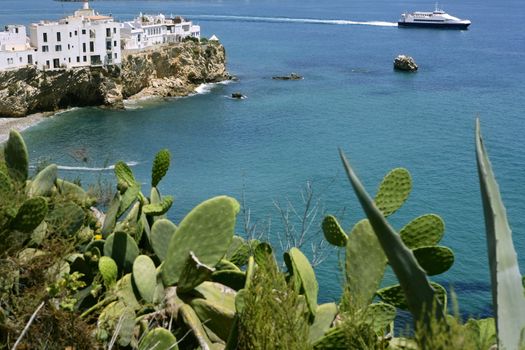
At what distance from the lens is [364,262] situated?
4645mm

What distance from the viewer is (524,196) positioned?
27.6m

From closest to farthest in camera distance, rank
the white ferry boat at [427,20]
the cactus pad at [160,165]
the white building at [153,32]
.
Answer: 1. the cactus pad at [160,165]
2. the white building at [153,32]
3. the white ferry boat at [427,20]

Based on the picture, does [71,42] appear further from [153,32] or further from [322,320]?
[322,320]

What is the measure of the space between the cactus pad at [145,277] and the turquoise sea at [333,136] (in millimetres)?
6509

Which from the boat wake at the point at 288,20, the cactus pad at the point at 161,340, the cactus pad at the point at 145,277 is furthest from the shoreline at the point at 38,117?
the boat wake at the point at 288,20

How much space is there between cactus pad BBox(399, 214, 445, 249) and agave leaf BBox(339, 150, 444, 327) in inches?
84.2

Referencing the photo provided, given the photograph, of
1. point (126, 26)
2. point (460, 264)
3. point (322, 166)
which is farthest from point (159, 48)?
point (460, 264)

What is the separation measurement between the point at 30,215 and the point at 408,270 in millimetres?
3429

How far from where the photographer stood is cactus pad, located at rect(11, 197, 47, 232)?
5496 millimetres

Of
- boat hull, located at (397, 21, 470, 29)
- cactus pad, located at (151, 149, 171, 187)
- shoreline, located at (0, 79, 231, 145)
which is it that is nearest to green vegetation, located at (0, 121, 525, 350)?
cactus pad, located at (151, 149, 171, 187)

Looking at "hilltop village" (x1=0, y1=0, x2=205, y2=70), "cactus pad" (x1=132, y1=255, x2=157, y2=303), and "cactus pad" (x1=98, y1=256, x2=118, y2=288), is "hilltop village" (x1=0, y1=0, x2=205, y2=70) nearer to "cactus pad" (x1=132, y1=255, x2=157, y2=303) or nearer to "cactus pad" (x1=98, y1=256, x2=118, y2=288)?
"cactus pad" (x1=98, y1=256, x2=118, y2=288)

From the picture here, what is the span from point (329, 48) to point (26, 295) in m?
70.3

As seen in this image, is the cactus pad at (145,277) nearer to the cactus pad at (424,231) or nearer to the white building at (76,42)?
the cactus pad at (424,231)

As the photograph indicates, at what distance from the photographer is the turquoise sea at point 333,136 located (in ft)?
83.1
